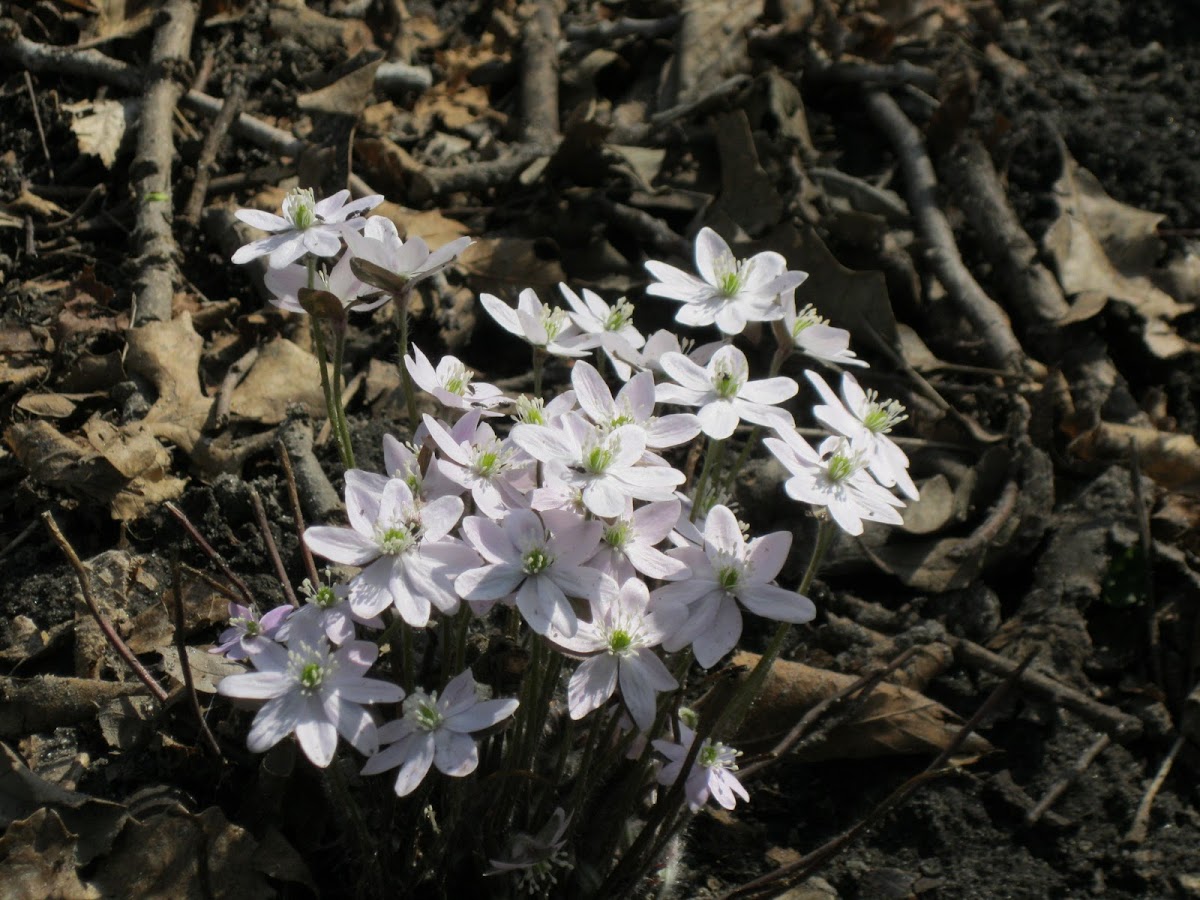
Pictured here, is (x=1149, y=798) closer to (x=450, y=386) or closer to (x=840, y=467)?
(x=840, y=467)

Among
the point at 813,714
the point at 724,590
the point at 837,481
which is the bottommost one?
the point at 813,714

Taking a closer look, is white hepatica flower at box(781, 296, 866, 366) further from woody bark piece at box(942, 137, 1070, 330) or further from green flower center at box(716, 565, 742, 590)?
woody bark piece at box(942, 137, 1070, 330)

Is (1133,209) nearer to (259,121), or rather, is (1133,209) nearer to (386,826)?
(259,121)

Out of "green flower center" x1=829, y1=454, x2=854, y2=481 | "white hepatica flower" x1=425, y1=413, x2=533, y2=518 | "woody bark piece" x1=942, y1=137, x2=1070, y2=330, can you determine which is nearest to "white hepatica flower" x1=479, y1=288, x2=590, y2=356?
"white hepatica flower" x1=425, y1=413, x2=533, y2=518

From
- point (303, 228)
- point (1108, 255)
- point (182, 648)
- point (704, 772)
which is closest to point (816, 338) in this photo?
point (704, 772)

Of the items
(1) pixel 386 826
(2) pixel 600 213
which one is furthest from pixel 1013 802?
(2) pixel 600 213

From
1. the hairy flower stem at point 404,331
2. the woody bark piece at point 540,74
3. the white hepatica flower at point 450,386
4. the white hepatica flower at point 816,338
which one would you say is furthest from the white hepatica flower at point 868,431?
the woody bark piece at point 540,74
